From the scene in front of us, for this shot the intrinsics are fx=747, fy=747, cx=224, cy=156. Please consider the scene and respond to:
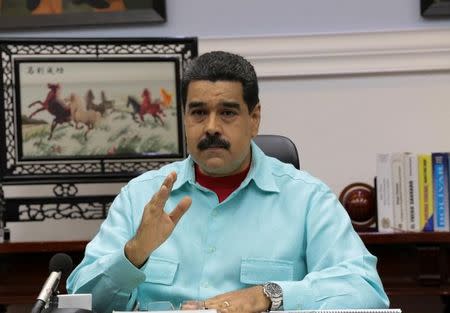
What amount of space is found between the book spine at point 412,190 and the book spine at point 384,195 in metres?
0.06

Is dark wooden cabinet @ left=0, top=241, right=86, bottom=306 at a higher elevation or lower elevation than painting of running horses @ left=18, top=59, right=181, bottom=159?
lower

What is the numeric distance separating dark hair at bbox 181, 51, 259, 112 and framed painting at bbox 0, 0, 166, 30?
1.13 meters

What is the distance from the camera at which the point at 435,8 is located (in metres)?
2.84

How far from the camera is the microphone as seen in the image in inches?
45.1

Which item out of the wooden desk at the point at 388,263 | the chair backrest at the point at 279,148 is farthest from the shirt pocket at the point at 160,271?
the wooden desk at the point at 388,263

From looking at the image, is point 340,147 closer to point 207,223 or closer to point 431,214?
point 431,214

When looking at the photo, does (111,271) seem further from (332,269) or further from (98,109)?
(98,109)

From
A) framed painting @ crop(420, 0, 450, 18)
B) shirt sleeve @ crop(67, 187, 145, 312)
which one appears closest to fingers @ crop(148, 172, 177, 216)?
shirt sleeve @ crop(67, 187, 145, 312)

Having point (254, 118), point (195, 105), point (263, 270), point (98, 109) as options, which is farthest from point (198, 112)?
point (98, 109)

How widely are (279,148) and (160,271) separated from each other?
65 centimetres

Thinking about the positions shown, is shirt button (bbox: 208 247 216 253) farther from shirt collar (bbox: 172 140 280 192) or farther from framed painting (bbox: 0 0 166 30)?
framed painting (bbox: 0 0 166 30)

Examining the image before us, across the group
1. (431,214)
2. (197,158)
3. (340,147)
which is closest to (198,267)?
(197,158)

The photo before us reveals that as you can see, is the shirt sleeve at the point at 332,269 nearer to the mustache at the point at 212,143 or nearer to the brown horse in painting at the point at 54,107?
the mustache at the point at 212,143

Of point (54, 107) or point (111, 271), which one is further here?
point (54, 107)
